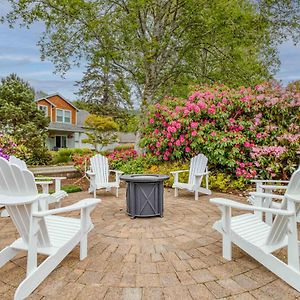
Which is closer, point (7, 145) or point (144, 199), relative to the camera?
point (144, 199)

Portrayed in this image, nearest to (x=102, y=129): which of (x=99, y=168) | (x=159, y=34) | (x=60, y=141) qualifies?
(x=159, y=34)

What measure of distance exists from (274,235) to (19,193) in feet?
7.25

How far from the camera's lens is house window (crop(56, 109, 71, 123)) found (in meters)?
22.3

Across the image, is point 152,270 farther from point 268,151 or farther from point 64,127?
point 64,127

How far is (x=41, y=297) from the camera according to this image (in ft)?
6.73

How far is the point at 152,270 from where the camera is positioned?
8.13 ft

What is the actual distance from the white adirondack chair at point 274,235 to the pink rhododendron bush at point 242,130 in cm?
395

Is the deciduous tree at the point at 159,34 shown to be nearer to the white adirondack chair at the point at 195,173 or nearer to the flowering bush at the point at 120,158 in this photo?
the flowering bush at the point at 120,158

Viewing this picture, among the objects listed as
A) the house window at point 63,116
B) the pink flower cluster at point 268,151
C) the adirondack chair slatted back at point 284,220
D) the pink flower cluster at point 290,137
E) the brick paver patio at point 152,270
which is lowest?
the brick paver patio at point 152,270

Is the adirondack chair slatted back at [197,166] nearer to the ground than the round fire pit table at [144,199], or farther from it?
farther from it

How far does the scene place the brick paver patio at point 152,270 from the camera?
211 centimetres

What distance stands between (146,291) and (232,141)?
514 centimetres

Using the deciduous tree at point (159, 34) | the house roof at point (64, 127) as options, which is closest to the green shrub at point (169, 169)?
the deciduous tree at point (159, 34)

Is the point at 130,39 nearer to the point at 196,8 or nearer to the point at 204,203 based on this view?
the point at 196,8
